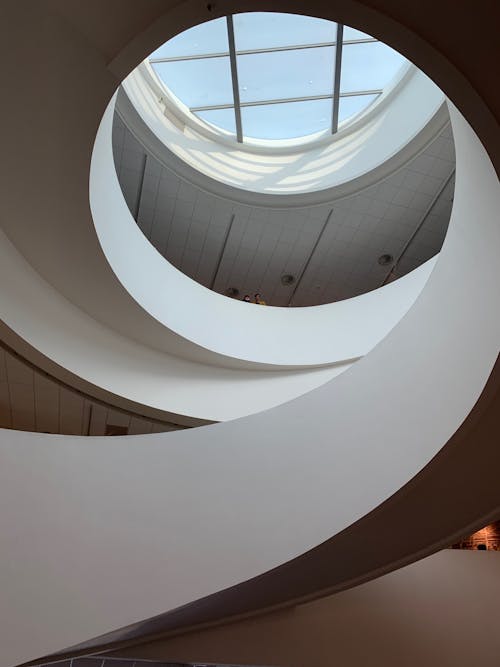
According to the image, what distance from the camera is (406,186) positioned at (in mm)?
11078

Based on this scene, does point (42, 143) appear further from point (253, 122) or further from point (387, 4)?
point (253, 122)

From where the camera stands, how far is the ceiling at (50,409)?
777 centimetres

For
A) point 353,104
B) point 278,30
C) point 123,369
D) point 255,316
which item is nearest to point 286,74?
point 278,30

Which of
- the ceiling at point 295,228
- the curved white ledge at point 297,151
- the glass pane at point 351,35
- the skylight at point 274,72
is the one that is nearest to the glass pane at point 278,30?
the skylight at point 274,72

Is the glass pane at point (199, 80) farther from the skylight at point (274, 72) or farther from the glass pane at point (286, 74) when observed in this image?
the glass pane at point (286, 74)

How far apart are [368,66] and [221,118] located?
3.05 metres

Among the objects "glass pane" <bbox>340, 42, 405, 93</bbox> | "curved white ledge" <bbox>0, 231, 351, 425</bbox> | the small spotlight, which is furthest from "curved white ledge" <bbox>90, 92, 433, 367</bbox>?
"glass pane" <bbox>340, 42, 405, 93</bbox>

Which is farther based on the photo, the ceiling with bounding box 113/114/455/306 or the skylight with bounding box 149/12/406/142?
the ceiling with bounding box 113/114/455/306

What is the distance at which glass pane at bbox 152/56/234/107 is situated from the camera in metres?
10.4

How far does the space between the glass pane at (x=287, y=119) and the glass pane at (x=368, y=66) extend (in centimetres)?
65

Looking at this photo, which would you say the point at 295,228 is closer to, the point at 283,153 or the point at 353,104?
the point at 283,153

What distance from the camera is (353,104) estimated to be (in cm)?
1154

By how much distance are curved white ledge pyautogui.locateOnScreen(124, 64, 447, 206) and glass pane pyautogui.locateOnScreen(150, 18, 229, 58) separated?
0.71 metres

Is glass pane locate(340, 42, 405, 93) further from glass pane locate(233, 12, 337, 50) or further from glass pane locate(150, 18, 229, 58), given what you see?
glass pane locate(150, 18, 229, 58)
